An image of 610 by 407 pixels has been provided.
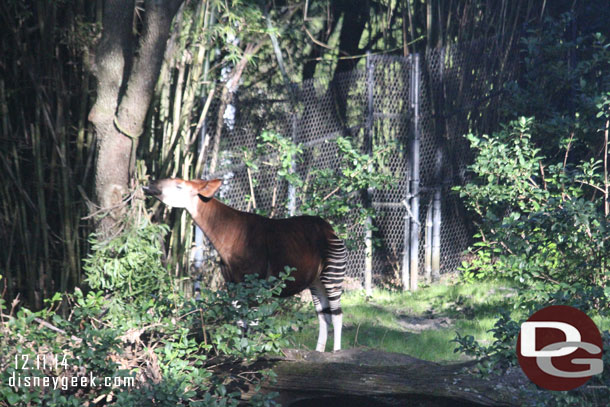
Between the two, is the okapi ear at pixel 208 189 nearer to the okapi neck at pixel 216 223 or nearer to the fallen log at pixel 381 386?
the okapi neck at pixel 216 223

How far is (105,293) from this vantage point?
4.84m

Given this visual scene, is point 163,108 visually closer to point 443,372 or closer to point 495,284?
point 443,372

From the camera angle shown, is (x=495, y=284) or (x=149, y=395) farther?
(x=495, y=284)

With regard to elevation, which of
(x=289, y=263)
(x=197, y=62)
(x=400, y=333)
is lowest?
(x=400, y=333)

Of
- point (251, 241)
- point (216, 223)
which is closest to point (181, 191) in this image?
point (216, 223)

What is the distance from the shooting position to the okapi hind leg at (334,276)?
5246 mm

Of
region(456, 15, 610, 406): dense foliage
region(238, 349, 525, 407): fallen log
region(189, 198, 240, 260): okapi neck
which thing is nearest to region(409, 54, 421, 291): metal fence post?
region(456, 15, 610, 406): dense foliage

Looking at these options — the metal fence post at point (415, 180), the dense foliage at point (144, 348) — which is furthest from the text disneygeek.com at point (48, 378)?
Result: the metal fence post at point (415, 180)

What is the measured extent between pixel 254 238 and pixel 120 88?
4.01ft

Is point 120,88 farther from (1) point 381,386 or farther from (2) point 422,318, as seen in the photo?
(2) point 422,318

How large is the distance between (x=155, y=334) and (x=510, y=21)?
6615mm

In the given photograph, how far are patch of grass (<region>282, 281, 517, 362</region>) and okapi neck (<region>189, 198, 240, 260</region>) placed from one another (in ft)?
3.48

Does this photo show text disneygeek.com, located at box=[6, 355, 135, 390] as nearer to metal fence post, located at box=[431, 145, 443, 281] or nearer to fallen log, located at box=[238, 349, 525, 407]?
fallen log, located at box=[238, 349, 525, 407]

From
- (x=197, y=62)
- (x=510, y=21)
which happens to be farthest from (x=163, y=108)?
(x=510, y=21)
